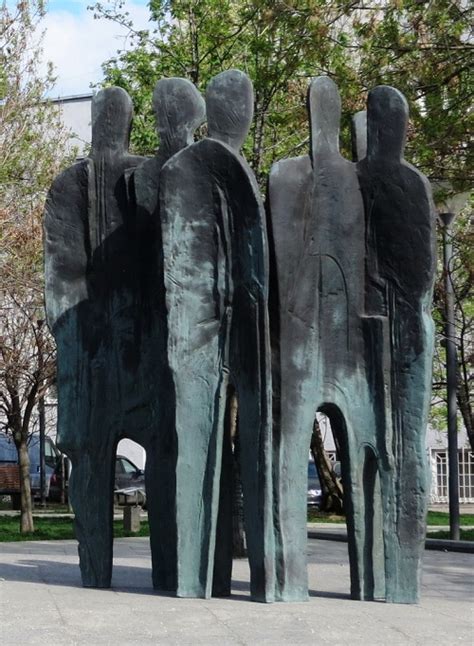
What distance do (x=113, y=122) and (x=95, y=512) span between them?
3253 millimetres

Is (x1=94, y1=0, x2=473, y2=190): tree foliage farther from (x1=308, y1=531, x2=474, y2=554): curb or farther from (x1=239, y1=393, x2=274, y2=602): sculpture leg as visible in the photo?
(x1=239, y1=393, x2=274, y2=602): sculpture leg

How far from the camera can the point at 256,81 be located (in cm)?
1673

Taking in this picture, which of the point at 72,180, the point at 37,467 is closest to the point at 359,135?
the point at 72,180

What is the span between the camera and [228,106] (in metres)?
11.3

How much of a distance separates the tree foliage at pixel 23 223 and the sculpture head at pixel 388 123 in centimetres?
834

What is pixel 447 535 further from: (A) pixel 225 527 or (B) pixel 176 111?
(B) pixel 176 111

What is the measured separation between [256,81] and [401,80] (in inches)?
72.0

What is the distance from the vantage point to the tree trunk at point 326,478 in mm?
26266

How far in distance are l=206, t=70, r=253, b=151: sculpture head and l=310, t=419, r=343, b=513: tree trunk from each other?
1492cm

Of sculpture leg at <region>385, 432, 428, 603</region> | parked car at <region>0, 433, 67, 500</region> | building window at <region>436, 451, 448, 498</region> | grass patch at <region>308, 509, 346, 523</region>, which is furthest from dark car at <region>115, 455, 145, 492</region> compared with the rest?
sculpture leg at <region>385, 432, 428, 603</region>

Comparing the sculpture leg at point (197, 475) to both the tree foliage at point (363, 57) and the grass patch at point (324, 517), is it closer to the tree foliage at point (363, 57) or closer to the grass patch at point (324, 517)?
the tree foliage at point (363, 57)

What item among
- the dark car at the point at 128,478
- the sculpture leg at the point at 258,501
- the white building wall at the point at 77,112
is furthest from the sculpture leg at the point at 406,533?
the white building wall at the point at 77,112

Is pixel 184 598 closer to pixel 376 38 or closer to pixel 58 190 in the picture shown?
pixel 58 190

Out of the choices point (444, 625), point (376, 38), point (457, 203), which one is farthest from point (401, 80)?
point (444, 625)
